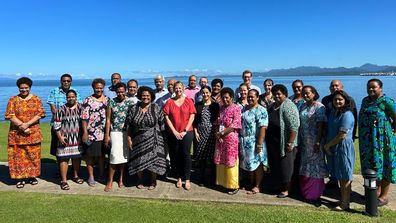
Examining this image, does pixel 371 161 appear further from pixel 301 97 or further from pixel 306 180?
pixel 301 97

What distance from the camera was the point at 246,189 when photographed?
611 centimetres

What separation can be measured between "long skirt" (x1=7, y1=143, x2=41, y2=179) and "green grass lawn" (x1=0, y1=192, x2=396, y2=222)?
0.76 m

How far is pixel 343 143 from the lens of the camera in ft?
16.6

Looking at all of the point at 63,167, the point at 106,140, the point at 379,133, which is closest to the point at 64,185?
the point at 63,167

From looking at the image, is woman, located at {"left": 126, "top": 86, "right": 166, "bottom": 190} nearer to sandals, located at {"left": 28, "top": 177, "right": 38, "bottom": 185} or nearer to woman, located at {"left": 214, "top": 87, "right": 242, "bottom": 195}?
woman, located at {"left": 214, "top": 87, "right": 242, "bottom": 195}

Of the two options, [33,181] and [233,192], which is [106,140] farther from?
[233,192]

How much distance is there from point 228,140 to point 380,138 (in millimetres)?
2426

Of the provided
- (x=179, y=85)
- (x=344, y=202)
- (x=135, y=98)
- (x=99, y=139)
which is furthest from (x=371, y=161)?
(x=99, y=139)

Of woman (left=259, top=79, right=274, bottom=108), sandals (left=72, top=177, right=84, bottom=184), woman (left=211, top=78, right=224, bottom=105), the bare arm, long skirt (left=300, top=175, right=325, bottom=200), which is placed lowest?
sandals (left=72, top=177, right=84, bottom=184)

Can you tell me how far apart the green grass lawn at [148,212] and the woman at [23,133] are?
2.67 ft

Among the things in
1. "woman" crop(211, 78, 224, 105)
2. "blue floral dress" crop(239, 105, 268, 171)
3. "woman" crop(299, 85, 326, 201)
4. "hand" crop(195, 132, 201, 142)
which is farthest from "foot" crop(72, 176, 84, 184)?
"woman" crop(299, 85, 326, 201)

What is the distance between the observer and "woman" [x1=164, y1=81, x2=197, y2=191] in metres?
6.07

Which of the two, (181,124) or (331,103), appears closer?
(331,103)

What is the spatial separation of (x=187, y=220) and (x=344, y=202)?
8.16 feet
